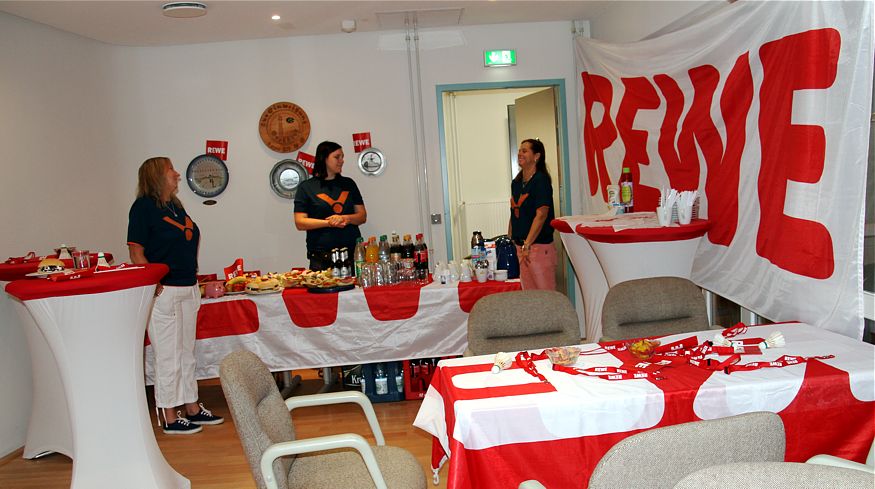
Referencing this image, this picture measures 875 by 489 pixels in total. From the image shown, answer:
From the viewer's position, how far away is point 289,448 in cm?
213

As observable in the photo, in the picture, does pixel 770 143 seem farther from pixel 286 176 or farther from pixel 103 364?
pixel 286 176

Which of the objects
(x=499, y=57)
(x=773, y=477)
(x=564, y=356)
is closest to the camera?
(x=773, y=477)

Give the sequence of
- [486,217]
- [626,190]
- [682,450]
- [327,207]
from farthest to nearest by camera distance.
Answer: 1. [486,217]
2. [327,207]
3. [626,190]
4. [682,450]

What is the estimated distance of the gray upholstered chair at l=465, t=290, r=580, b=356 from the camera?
3.29 meters

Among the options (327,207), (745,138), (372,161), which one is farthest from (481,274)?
(372,161)

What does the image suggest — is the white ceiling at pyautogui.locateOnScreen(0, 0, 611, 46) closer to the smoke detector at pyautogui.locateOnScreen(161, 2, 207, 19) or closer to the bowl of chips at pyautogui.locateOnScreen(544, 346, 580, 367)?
the smoke detector at pyautogui.locateOnScreen(161, 2, 207, 19)

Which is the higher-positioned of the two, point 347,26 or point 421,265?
point 347,26

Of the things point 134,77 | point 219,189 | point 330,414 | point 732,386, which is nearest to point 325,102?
point 219,189

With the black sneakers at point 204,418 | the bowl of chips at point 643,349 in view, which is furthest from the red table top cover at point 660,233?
the black sneakers at point 204,418

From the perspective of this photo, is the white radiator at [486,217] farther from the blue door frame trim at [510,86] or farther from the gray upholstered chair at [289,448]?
the gray upholstered chair at [289,448]

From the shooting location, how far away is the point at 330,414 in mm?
4566

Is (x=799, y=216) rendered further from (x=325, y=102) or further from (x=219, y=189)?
(x=219, y=189)

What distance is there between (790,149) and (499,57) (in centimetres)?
352

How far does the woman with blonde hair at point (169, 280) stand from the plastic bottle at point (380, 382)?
1134 millimetres
